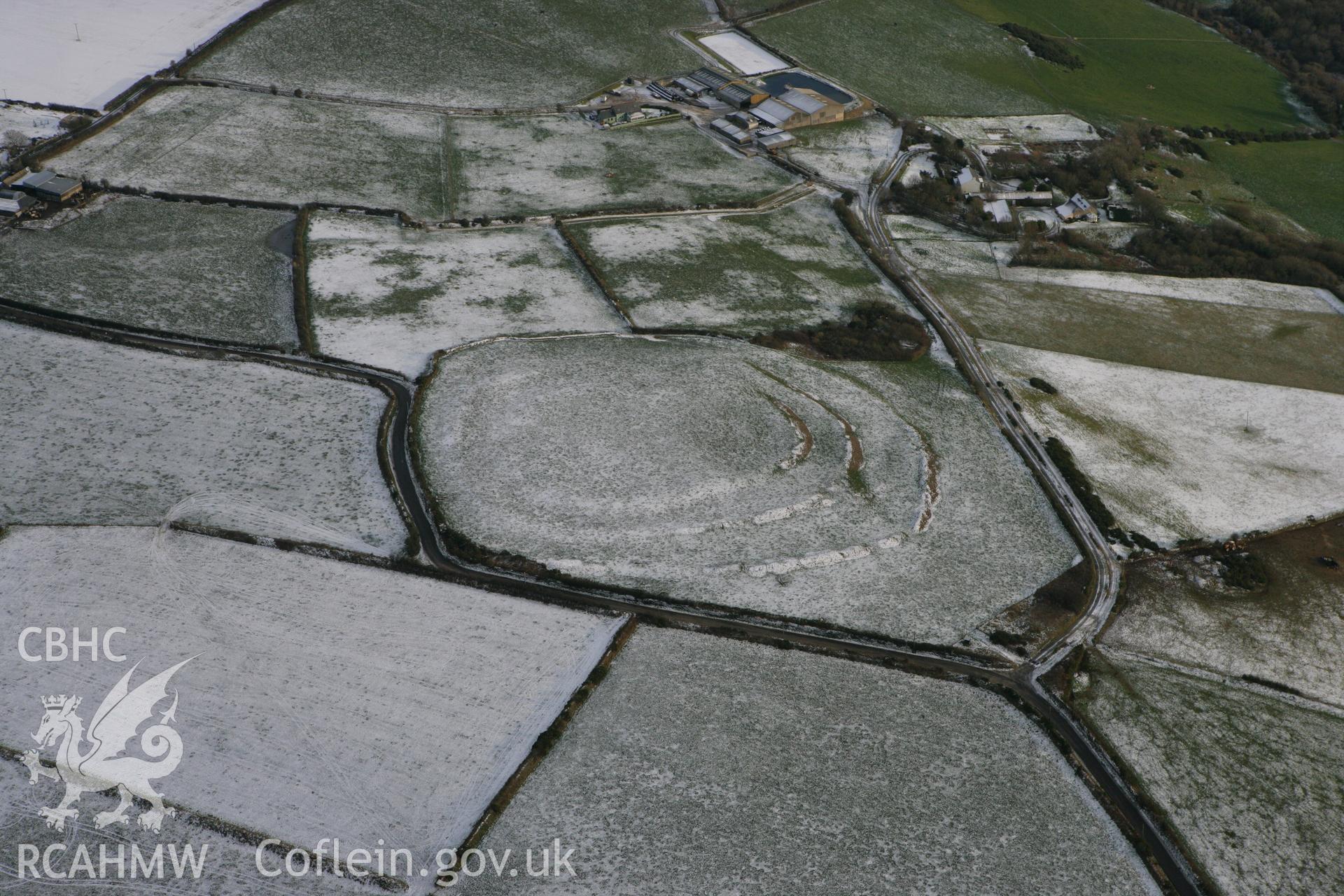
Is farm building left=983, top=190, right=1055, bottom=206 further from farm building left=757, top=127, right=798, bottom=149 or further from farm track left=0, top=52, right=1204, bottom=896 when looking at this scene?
farm track left=0, top=52, right=1204, bottom=896

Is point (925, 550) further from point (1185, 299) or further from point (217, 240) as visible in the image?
point (217, 240)

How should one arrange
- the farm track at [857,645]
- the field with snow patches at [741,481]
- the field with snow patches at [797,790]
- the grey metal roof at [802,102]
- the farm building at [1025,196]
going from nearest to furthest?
the field with snow patches at [797,790] < the farm track at [857,645] < the field with snow patches at [741,481] < the farm building at [1025,196] < the grey metal roof at [802,102]

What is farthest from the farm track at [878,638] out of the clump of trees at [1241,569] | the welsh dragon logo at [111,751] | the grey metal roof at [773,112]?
the grey metal roof at [773,112]

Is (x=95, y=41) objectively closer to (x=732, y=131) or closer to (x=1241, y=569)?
(x=732, y=131)

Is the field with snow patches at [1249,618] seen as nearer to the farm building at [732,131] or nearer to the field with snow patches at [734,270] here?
the field with snow patches at [734,270]

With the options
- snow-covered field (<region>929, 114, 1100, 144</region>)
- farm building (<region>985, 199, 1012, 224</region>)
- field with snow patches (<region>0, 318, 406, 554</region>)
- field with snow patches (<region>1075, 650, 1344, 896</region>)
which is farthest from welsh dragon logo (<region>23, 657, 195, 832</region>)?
snow-covered field (<region>929, 114, 1100, 144</region>)
